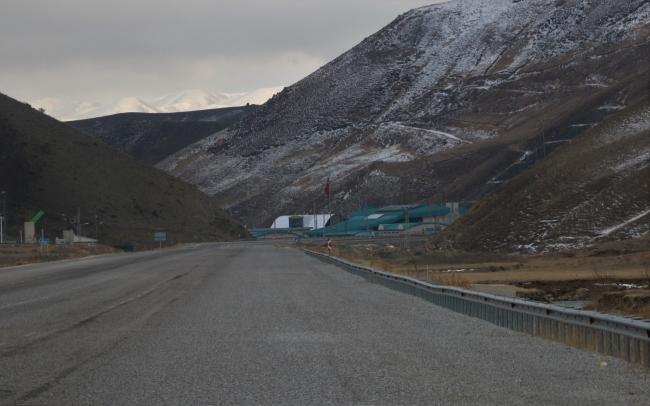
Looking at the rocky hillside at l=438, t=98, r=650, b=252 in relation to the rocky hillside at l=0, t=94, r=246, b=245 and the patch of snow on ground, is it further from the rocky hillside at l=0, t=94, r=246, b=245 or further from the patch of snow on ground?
the rocky hillside at l=0, t=94, r=246, b=245

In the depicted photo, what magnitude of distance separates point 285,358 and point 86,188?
121 metres

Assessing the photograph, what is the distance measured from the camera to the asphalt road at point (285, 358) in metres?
10.1

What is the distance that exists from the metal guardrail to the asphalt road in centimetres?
31

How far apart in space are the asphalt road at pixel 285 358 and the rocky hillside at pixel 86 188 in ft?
341

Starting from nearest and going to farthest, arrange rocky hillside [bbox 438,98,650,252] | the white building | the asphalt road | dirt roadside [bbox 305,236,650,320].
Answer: the asphalt road
dirt roadside [bbox 305,236,650,320]
rocky hillside [bbox 438,98,650,252]
the white building

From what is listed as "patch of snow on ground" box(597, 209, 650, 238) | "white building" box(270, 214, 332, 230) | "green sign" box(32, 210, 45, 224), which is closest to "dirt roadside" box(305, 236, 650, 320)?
"patch of snow on ground" box(597, 209, 650, 238)

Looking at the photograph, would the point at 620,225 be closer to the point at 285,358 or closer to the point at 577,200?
the point at 577,200

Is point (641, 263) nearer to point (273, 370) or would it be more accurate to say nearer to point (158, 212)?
point (273, 370)

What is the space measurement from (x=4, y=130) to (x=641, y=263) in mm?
99241

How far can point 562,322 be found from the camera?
14867mm

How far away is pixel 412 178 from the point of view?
7781 inches

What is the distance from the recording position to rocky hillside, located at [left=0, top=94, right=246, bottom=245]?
12506cm

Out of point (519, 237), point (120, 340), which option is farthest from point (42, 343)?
point (519, 237)

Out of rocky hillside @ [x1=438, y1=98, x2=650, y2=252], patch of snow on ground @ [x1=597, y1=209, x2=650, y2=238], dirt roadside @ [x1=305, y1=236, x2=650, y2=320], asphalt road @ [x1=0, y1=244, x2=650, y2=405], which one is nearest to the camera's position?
asphalt road @ [x1=0, y1=244, x2=650, y2=405]
